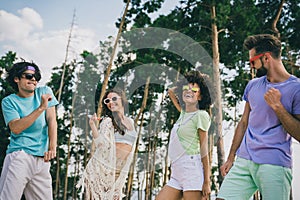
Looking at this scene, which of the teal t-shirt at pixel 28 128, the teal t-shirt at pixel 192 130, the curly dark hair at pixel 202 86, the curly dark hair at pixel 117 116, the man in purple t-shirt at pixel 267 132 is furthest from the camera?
the curly dark hair at pixel 117 116

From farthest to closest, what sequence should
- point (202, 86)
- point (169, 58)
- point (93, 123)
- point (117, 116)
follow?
1. point (169, 58)
2. point (117, 116)
3. point (93, 123)
4. point (202, 86)

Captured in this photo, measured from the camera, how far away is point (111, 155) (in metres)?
5.62

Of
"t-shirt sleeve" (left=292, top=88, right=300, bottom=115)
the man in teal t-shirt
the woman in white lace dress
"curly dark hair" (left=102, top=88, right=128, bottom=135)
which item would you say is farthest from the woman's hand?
"t-shirt sleeve" (left=292, top=88, right=300, bottom=115)

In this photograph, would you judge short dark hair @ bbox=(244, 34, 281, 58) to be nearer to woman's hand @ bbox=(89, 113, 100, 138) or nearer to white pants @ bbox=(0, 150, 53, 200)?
white pants @ bbox=(0, 150, 53, 200)

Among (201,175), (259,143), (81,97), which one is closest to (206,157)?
(201,175)

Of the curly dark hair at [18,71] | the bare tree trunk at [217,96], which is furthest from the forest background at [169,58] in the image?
the curly dark hair at [18,71]

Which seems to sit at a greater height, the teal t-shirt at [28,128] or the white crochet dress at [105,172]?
the teal t-shirt at [28,128]

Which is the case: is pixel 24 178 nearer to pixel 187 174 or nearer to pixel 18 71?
pixel 18 71

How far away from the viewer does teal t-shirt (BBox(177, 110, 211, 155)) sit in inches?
181

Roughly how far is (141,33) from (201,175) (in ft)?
49.6

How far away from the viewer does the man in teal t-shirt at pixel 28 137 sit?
A: 4.38m

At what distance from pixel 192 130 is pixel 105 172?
1.49 metres

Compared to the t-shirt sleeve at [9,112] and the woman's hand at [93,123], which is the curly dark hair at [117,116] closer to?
the woman's hand at [93,123]

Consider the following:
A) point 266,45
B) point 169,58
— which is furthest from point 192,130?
point 169,58
